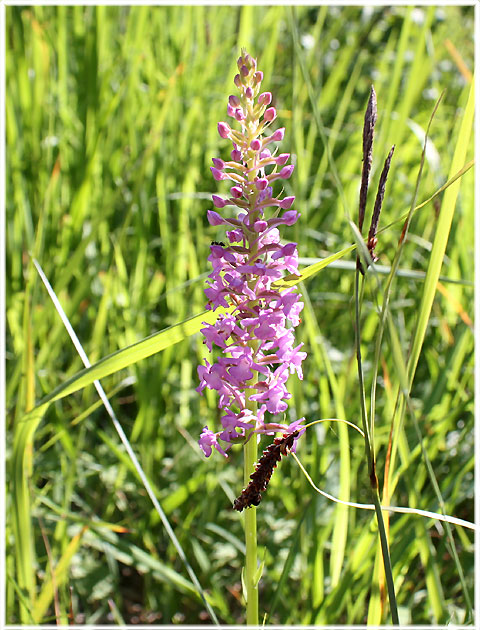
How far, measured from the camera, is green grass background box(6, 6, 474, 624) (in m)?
1.71

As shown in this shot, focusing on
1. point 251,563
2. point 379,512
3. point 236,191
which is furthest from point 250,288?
point 251,563

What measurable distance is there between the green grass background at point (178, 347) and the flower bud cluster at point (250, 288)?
1.40ft

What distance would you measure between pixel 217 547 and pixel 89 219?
151cm

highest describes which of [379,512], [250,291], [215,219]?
[215,219]

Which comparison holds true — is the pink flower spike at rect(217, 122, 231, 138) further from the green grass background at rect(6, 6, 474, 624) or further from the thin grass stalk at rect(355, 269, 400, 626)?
the green grass background at rect(6, 6, 474, 624)

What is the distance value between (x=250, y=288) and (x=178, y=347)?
1.32 meters

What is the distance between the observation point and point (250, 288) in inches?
40.3

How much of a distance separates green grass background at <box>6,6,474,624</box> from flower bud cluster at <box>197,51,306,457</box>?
0.43 meters

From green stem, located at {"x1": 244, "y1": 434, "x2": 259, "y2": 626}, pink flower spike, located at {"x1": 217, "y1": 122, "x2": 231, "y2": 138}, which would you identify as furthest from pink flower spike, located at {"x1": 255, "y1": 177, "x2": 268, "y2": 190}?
green stem, located at {"x1": 244, "y1": 434, "x2": 259, "y2": 626}

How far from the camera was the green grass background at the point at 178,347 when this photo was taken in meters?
1.71

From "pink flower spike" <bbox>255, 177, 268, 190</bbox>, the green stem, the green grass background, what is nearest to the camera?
→ "pink flower spike" <bbox>255, 177, 268, 190</bbox>

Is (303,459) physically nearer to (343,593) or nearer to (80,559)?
(343,593)

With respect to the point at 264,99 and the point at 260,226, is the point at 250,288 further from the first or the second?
the point at 264,99

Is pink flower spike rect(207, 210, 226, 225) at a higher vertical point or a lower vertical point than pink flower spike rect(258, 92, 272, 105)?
lower
